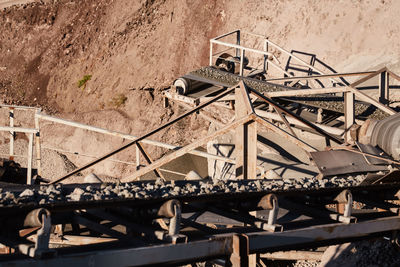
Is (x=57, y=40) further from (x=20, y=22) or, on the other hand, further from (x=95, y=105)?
(x=95, y=105)

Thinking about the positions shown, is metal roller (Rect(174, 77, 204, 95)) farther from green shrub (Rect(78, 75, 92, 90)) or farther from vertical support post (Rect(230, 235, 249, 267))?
green shrub (Rect(78, 75, 92, 90))

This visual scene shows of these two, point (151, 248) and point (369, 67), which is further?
point (369, 67)

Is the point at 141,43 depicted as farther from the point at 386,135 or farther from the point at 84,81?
the point at 386,135

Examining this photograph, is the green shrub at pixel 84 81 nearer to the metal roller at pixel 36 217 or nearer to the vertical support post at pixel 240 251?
the vertical support post at pixel 240 251

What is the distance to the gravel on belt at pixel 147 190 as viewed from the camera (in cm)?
495

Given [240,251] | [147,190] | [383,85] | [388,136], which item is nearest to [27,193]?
[147,190]

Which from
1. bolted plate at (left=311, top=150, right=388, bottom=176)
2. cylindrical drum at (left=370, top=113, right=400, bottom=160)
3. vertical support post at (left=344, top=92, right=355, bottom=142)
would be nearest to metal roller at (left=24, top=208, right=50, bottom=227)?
bolted plate at (left=311, top=150, right=388, bottom=176)

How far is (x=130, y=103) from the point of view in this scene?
24.4 meters

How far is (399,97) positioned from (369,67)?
7.43 feet

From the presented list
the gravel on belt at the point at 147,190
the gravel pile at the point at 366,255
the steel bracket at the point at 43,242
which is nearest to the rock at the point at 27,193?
the gravel on belt at the point at 147,190

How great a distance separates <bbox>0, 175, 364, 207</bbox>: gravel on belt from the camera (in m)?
4.95

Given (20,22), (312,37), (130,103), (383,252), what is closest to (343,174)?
(383,252)

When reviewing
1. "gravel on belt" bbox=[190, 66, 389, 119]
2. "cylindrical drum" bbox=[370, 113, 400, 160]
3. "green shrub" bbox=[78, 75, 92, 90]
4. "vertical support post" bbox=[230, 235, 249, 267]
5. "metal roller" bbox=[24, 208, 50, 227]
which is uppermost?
"green shrub" bbox=[78, 75, 92, 90]

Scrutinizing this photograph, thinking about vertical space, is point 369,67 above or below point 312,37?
below
